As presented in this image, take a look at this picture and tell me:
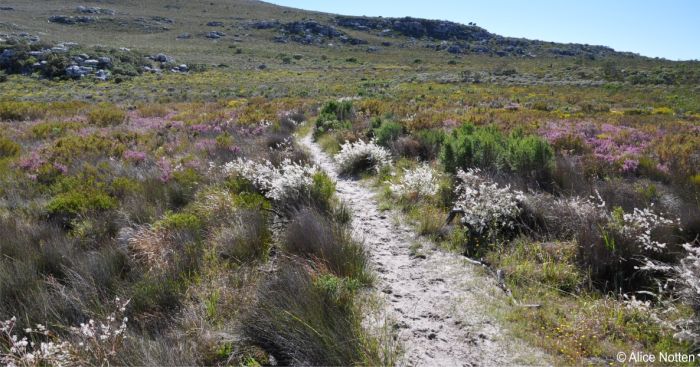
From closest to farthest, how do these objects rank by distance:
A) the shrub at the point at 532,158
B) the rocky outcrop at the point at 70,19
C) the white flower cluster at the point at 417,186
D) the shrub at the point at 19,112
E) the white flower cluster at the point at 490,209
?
the white flower cluster at the point at 490,209 → the white flower cluster at the point at 417,186 → the shrub at the point at 532,158 → the shrub at the point at 19,112 → the rocky outcrop at the point at 70,19

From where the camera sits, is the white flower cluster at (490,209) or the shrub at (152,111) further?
the shrub at (152,111)

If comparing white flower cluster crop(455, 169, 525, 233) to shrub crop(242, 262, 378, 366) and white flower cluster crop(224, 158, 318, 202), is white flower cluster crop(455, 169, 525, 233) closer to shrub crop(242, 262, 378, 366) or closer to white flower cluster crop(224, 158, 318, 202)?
shrub crop(242, 262, 378, 366)

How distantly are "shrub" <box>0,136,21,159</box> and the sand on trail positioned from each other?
1138 centimetres

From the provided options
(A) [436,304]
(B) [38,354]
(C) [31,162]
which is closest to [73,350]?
(B) [38,354]

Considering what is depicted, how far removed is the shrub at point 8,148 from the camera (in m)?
11.3

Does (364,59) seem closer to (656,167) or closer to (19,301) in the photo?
(656,167)

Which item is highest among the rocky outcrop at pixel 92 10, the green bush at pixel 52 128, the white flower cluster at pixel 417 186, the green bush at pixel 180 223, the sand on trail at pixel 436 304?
the rocky outcrop at pixel 92 10

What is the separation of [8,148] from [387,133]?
11655mm

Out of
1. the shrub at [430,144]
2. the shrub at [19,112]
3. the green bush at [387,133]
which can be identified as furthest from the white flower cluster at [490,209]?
the shrub at [19,112]

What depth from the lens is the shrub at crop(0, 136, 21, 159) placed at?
11.3 m

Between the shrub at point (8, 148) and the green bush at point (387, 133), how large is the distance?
1089 centimetres

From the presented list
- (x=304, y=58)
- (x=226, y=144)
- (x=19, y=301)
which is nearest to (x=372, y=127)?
(x=226, y=144)

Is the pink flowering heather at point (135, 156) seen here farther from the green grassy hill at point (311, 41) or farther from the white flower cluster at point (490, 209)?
the green grassy hill at point (311, 41)

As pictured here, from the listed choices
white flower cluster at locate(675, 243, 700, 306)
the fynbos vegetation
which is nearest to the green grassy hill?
the fynbos vegetation
